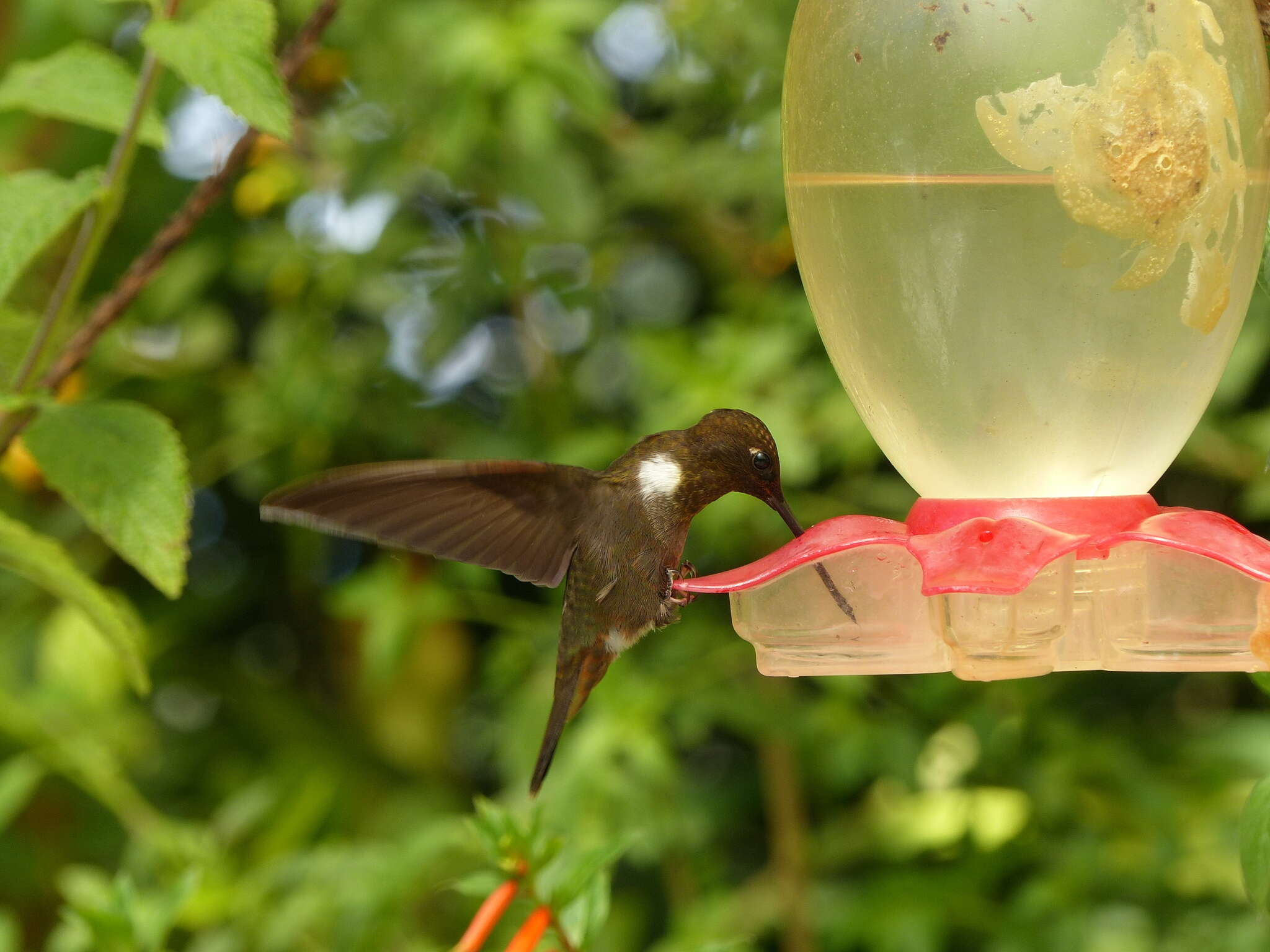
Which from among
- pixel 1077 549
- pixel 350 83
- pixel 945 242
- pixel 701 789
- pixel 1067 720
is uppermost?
pixel 350 83

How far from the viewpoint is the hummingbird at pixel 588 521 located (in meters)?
1.73

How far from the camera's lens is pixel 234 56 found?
1.43 meters

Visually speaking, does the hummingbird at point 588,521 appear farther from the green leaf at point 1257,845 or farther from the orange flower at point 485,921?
the green leaf at point 1257,845

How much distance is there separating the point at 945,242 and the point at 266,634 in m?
3.32

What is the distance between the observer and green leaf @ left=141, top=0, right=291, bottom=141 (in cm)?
138

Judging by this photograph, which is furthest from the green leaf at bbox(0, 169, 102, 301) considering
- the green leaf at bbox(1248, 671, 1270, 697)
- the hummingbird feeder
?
the green leaf at bbox(1248, 671, 1270, 697)

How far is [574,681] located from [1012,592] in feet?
3.29

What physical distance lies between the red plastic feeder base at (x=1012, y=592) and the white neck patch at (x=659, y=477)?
0.40 meters

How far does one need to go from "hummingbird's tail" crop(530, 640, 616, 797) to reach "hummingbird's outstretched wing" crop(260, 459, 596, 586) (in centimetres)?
15

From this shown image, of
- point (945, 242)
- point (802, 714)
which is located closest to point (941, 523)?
point (945, 242)

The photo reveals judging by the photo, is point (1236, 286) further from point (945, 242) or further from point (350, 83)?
point (350, 83)

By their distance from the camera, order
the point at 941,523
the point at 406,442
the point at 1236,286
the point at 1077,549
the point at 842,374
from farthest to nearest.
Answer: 1. the point at 406,442
2. the point at 842,374
3. the point at 1236,286
4. the point at 941,523
5. the point at 1077,549

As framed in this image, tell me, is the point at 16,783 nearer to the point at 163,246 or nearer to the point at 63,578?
the point at 63,578

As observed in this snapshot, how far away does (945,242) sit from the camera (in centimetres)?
162
